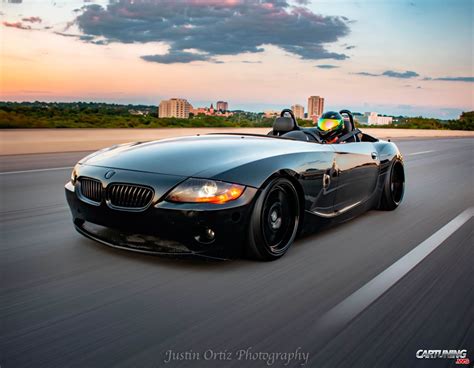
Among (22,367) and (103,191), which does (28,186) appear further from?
(22,367)

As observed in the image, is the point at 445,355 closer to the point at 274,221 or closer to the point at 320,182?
the point at 274,221

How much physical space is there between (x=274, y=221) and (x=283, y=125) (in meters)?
2.16

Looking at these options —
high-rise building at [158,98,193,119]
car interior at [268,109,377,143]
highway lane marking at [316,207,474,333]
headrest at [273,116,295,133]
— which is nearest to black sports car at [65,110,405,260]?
car interior at [268,109,377,143]

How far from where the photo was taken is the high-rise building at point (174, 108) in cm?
3060

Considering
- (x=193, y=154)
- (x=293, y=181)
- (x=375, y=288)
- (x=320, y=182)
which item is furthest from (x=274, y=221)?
(x=375, y=288)

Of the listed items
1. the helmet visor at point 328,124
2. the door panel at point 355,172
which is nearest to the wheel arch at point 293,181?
the door panel at point 355,172

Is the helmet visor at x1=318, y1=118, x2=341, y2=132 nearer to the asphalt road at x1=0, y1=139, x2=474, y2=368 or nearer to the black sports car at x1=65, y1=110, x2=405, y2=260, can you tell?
the black sports car at x1=65, y1=110, x2=405, y2=260

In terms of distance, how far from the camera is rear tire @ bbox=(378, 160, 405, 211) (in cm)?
691

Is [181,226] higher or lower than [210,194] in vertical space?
lower

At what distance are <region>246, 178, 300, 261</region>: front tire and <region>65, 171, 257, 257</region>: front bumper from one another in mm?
108

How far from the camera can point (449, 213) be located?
7.00 metres

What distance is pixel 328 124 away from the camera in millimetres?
7023

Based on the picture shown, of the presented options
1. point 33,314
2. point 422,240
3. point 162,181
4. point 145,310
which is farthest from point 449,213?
point 33,314

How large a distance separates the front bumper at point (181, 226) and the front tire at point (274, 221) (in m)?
0.11
